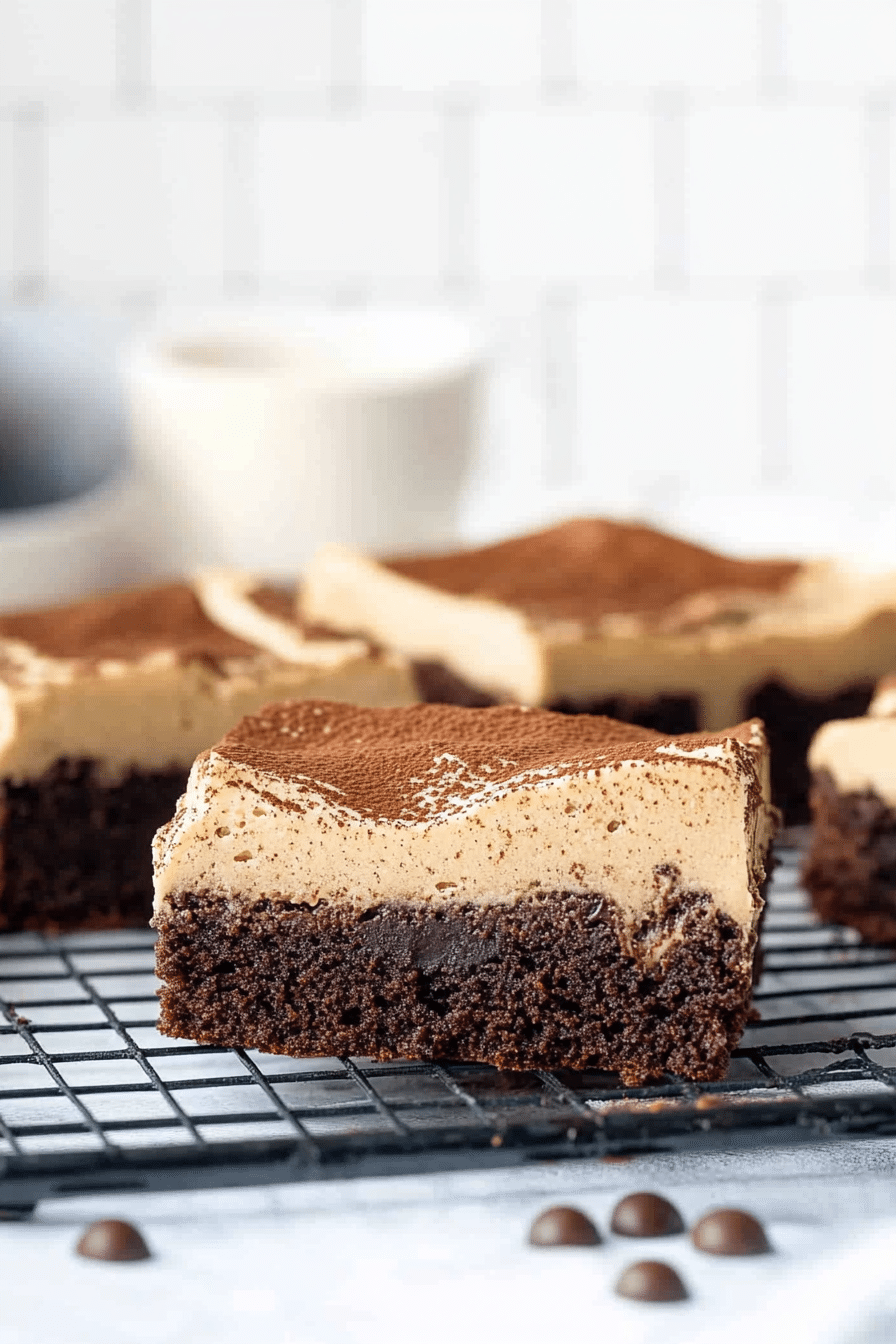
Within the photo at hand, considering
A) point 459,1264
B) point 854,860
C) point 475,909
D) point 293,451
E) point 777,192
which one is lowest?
point 459,1264

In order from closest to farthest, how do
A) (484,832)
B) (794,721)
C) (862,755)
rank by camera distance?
1. (484,832)
2. (862,755)
3. (794,721)

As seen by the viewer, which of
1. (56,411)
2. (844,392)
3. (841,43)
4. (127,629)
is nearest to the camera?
(127,629)

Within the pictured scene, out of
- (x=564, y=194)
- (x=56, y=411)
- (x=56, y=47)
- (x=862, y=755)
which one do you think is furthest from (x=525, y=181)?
(x=862, y=755)

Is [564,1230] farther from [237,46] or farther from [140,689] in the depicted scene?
[237,46]

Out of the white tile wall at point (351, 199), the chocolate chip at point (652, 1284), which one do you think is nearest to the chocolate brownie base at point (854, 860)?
the chocolate chip at point (652, 1284)

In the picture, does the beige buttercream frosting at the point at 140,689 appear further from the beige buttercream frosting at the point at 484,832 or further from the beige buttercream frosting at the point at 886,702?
the beige buttercream frosting at the point at 886,702

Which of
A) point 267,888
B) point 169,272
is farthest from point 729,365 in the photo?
point 267,888

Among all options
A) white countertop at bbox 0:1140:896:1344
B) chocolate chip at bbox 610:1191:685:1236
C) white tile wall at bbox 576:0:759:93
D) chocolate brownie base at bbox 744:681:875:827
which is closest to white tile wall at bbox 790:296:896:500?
white tile wall at bbox 576:0:759:93
